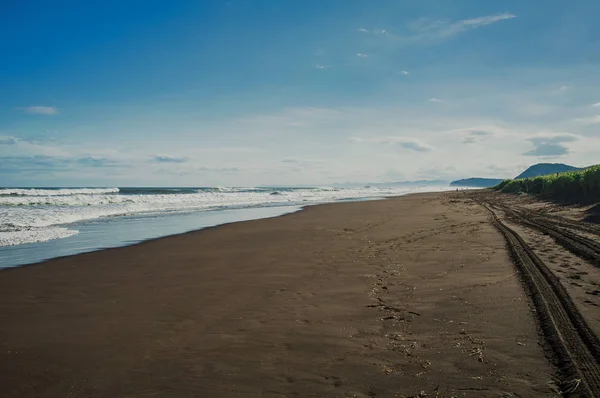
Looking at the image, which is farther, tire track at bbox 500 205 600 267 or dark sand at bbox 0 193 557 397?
tire track at bbox 500 205 600 267

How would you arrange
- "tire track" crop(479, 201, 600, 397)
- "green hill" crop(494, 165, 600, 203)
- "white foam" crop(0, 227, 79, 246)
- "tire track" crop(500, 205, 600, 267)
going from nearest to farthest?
"tire track" crop(479, 201, 600, 397)
"tire track" crop(500, 205, 600, 267)
"white foam" crop(0, 227, 79, 246)
"green hill" crop(494, 165, 600, 203)

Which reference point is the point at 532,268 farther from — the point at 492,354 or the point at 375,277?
the point at 492,354

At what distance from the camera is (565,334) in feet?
14.2

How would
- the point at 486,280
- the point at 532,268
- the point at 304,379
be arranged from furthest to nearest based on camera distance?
the point at 532,268
the point at 486,280
the point at 304,379

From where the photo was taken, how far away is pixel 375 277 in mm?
7500

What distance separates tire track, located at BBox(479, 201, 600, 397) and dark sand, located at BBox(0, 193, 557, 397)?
0.59 feet

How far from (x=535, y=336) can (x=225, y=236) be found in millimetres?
11344

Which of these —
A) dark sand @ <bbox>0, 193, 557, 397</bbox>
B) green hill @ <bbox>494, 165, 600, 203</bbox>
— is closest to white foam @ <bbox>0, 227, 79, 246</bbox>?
dark sand @ <bbox>0, 193, 557, 397</bbox>

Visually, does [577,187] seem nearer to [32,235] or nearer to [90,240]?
[90,240]

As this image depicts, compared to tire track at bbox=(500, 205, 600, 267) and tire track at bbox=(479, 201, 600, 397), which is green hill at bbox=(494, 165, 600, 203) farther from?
tire track at bbox=(479, 201, 600, 397)

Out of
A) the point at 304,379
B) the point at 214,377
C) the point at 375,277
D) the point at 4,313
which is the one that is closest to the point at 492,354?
the point at 304,379

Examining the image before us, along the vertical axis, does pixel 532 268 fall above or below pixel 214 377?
above

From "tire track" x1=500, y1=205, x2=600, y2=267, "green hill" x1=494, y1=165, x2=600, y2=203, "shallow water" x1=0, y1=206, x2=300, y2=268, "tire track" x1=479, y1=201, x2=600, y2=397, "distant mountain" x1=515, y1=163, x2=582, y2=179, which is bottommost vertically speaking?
"shallow water" x1=0, y1=206, x2=300, y2=268

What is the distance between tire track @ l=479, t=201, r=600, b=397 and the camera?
3373mm
